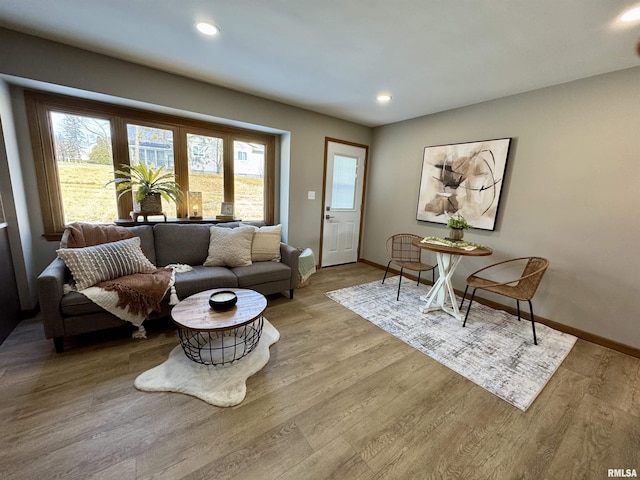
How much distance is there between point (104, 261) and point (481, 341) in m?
3.39

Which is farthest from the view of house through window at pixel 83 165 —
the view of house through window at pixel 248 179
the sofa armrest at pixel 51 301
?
the view of house through window at pixel 248 179

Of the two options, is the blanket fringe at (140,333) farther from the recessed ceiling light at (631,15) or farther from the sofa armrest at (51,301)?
the recessed ceiling light at (631,15)

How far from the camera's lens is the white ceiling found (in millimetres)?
1565

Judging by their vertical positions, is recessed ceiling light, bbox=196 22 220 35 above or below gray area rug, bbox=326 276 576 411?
above

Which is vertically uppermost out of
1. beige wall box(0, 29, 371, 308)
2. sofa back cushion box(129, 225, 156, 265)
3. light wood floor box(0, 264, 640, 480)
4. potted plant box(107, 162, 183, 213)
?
beige wall box(0, 29, 371, 308)

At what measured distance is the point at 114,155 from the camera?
2.71m

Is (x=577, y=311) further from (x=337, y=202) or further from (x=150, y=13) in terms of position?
(x=150, y=13)

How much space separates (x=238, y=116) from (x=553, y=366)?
13.0 feet

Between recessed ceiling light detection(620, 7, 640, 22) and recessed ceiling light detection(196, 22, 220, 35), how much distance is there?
8.64ft

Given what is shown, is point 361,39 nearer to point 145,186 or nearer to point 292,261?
point 292,261

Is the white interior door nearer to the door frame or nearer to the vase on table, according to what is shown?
the door frame

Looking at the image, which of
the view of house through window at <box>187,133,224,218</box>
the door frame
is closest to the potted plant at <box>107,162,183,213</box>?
the view of house through window at <box>187,133,224,218</box>

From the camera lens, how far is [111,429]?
1340 mm

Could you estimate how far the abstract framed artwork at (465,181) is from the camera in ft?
9.45
